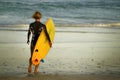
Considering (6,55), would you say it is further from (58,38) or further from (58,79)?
(58,38)

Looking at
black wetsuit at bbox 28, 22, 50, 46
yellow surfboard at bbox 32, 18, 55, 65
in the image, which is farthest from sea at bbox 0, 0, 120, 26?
black wetsuit at bbox 28, 22, 50, 46

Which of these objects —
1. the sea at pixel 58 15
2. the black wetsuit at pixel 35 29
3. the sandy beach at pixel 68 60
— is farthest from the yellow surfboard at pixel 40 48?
the sea at pixel 58 15

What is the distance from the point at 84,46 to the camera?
1419 cm

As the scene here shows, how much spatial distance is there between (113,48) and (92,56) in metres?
2.10

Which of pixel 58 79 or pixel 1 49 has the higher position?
pixel 58 79

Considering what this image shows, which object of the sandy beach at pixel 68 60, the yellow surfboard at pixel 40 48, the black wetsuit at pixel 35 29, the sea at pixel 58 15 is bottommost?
the sea at pixel 58 15

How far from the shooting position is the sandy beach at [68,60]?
9067 millimetres

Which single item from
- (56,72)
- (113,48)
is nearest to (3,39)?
(113,48)

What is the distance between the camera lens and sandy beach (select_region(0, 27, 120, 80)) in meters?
9.07

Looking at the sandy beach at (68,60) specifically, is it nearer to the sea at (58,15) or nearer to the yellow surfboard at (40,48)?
the yellow surfboard at (40,48)

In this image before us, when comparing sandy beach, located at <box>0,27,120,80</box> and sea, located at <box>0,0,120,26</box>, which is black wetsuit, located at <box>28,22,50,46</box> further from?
sea, located at <box>0,0,120,26</box>

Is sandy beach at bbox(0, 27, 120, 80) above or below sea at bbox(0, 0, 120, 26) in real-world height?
above

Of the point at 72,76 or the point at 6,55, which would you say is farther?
the point at 6,55

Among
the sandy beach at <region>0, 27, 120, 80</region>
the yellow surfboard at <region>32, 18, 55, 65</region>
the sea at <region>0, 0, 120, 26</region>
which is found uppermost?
the yellow surfboard at <region>32, 18, 55, 65</region>
